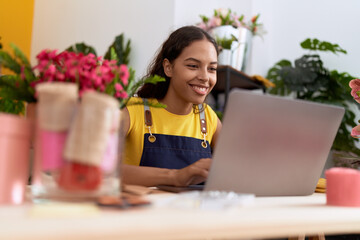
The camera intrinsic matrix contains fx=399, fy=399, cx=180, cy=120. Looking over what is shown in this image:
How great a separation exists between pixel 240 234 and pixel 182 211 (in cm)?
10

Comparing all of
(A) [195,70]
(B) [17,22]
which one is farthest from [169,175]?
(B) [17,22]

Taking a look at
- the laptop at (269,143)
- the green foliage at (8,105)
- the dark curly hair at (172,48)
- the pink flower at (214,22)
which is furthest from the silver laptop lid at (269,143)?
the pink flower at (214,22)

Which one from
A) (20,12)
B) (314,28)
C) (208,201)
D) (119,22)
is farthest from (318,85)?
(20,12)

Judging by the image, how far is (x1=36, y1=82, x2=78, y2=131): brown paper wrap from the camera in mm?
593

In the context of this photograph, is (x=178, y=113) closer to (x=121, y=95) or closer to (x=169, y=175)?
(x=169, y=175)

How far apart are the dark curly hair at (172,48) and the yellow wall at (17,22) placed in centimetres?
305

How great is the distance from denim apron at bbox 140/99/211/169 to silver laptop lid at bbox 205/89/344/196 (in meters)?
0.60

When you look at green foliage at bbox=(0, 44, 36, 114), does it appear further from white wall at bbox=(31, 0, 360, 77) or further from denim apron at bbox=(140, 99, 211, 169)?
white wall at bbox=(31, 0, 360, 77)

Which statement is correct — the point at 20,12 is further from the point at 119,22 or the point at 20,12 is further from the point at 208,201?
the point at 208,201

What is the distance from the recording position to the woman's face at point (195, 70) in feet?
5.16

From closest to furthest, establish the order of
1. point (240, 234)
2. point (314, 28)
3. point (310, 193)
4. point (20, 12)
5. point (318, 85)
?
point (240, 234) → point (310, 193) → point (318, 85) → point (314, 28) → point (20, 12)

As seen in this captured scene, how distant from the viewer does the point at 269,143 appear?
809mm

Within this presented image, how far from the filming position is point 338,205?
804 millimetres

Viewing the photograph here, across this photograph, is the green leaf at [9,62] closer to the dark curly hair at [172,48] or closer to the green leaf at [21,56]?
the green leaf at [21,56]
